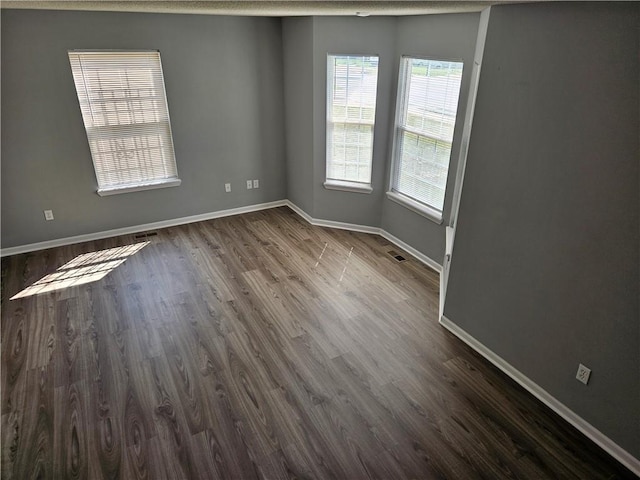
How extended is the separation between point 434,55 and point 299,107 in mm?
1812

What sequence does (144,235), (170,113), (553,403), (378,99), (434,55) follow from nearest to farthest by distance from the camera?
(553,403), (434,55), (378,99), (170,113), (144,235)

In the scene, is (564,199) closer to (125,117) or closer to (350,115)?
(350,115)

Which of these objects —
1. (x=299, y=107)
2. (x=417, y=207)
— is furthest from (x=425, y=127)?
(x=299, y=107)

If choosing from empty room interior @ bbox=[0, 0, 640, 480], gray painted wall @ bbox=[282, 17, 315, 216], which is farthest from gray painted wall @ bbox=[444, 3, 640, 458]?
gray painted wall @ bbox=[282, 17, 315, 216]

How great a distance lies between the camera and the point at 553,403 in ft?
8.49

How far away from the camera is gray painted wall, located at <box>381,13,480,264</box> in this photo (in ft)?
10.9

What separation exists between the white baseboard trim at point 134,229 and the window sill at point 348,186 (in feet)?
3.59

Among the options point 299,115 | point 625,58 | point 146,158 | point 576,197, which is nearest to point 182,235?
point 146,158

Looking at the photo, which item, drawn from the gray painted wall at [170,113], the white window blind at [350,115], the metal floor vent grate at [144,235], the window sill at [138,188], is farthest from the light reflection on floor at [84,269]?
the white window blind at [350,115]

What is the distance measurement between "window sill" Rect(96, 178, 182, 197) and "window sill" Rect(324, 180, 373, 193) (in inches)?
74.6

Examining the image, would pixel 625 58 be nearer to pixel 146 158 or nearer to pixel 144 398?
pixel 144 398

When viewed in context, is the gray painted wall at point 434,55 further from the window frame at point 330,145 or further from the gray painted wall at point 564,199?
the gray painted wall at point 564,199

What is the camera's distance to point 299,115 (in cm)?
496

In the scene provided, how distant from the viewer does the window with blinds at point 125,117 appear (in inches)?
168
